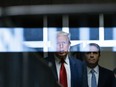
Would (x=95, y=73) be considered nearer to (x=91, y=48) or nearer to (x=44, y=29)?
(x=91, y=48)

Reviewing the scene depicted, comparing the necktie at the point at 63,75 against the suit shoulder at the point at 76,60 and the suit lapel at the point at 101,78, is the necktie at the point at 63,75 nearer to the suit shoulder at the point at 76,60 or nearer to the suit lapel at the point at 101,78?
the suit shoulder at the point at 76,60

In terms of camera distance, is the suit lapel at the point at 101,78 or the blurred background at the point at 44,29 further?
the suit lapel at the point at 101,78

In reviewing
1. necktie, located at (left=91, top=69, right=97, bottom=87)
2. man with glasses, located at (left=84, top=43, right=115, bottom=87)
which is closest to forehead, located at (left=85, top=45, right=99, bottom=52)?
man with glasses, located at (left=84, top=43, right=115, bottom=87)

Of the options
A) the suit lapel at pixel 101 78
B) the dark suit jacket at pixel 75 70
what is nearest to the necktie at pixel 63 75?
the dark suit jacket at pixel 75 70

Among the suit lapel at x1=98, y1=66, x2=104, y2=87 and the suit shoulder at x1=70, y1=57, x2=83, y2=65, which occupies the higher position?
the suit shoulder at x1=70, y1=57, x2=83, y2=65

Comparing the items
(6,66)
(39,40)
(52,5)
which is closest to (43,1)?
(52,5)

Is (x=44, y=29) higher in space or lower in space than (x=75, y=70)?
higher

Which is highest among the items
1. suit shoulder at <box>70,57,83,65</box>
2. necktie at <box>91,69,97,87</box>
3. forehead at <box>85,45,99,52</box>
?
forehead at <box>85,45,99,52</box>

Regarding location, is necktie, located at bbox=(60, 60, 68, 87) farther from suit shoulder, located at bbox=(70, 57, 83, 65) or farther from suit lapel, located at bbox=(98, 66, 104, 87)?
suit lapel, located at bbox=(98, 66, 104, 87)

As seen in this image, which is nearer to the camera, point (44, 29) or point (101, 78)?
point (44, 29)

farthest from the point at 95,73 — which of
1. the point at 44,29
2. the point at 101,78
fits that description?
the point at 44,29

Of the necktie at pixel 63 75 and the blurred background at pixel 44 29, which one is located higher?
the blurred background at pixel 44 29

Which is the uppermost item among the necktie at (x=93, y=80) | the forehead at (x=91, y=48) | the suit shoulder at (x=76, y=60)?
the forehead at (x=91, y=48)

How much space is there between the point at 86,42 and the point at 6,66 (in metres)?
0.35
